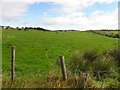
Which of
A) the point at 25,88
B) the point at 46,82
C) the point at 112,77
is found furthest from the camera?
the point at 112,77

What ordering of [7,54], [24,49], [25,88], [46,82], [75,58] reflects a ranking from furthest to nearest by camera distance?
[24,49] → [7,54] → [75,58] → [46,82] → [25,88]

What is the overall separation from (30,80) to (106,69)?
616 centimetres

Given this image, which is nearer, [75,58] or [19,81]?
[19,81]

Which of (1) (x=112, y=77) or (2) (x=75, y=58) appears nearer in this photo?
(1) (x=112, y=77)

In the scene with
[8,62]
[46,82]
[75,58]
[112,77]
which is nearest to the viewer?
[46,82]

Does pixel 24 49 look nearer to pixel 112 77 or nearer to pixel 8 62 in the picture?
pixel 8 62

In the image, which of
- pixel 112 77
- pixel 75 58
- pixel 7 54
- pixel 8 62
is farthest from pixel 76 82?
pixel 7 54

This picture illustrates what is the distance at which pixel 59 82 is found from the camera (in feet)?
44.1

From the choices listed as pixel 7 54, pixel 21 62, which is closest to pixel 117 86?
pixel 21 62

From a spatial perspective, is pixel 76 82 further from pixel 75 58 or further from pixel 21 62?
pixel 21 62

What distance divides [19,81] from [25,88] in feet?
2.53

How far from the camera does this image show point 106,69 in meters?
18.9

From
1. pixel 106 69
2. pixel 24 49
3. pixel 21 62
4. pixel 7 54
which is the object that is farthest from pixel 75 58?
pixel 24 49

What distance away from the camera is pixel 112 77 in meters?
18.5
